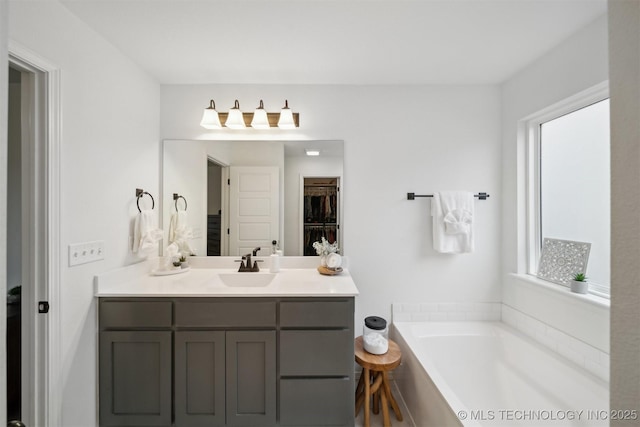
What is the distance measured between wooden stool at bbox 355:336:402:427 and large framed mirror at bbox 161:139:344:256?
87cm

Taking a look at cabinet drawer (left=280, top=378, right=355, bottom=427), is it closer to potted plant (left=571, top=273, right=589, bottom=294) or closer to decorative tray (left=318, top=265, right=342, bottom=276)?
decorative tray (left=318, top=265, right=342, bottom=276)

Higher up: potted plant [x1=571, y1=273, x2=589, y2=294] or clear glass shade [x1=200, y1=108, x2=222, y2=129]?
clear glass shade [x1=200, y1=108, x2=222, y2=129]

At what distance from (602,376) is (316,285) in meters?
1.63

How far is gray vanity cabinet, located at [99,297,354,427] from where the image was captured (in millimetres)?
1637

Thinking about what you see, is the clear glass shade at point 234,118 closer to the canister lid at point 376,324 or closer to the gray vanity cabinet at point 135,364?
the gray vanity cabinet at point 135,364

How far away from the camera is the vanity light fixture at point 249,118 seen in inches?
82.1

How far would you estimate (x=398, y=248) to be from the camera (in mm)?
2236

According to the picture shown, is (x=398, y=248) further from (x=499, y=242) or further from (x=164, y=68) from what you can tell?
(x=164, y=68)

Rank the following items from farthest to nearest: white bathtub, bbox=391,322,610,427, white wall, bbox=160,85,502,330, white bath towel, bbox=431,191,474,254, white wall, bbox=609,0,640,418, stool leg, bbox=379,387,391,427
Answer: white wall, bbox=160,85,502,330, white bath towel, bbox=431,191,474,254, stool leg, bbox=379,387,391,427, white bathtub, bbox=391,322,610,427, white wall, bbox=609,0,640,418

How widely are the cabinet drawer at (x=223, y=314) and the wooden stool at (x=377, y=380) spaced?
664 mm

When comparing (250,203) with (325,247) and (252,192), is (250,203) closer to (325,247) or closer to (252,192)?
(252,192)

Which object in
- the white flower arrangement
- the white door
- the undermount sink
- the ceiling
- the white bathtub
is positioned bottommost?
the white bathtub

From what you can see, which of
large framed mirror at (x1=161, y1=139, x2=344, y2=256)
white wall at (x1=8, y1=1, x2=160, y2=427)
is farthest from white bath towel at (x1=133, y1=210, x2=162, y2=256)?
large framed mirror at (x1=161, y1=139, x2=344, y2=256)

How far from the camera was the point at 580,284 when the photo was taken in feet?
5.26
